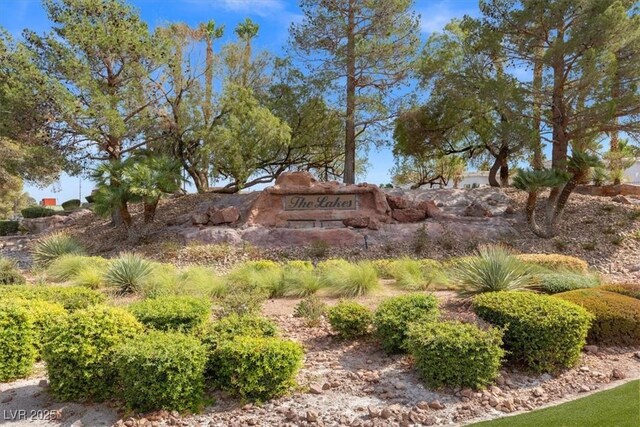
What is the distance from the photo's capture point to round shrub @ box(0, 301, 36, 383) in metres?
5.22

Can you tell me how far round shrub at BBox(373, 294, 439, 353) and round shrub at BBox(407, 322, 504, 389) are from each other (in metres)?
0.51

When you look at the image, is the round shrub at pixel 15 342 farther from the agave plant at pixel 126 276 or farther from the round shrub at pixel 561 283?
the round shrub at pixel 561 283

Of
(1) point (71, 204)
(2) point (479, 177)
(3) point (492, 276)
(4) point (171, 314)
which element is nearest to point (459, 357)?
(4) point (171, 314)

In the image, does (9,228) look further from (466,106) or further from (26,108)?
(466,106)

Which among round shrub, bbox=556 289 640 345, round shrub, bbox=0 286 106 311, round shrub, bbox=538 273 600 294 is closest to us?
round shrub, bbox=556 289 640 345

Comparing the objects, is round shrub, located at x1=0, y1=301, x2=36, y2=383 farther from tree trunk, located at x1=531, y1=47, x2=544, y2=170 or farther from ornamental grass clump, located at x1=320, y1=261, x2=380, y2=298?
tree trunk, located at x1=531, y1=47, x2=544, y2=170

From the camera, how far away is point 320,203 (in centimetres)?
1625

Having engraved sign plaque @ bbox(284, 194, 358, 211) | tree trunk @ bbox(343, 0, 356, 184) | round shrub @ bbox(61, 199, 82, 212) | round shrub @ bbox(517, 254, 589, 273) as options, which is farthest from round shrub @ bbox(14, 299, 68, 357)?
round shrub @ bbox(61, 199, 82, 212)

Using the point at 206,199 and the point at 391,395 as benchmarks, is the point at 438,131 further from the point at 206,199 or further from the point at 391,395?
the point at 391,395

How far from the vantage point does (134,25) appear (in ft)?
58.2

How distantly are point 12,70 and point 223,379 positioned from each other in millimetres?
16356

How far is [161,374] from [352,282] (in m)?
5.02

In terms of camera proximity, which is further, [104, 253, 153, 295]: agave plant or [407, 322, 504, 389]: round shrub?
[104, 253, 153, 295]: agave plant

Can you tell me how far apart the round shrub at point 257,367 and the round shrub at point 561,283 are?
5.00m
